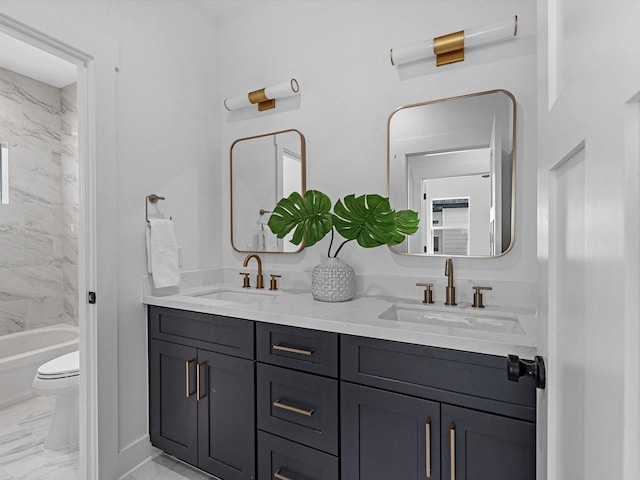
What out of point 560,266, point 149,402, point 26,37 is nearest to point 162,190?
point 26,37

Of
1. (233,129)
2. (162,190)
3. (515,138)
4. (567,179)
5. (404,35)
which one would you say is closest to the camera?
(567,179)

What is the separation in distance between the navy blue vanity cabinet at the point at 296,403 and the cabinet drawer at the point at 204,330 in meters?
0.08

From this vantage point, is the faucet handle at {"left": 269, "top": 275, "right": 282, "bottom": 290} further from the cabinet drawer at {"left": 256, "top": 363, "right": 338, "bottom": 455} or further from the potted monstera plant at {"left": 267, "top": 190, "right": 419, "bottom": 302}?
the cabinet drawer at {"left": 256, "top": 363, "right": 338, "bottom": 455}

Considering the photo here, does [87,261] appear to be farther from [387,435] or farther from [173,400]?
[387,435]

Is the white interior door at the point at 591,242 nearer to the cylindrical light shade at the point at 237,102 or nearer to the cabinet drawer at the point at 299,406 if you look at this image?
the cabinet drawer at the point at 299,406

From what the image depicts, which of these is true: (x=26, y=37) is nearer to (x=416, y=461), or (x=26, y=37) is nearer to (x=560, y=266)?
(x=560, y=266)

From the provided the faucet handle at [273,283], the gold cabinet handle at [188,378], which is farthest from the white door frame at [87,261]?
the faucet handle at [273,283]

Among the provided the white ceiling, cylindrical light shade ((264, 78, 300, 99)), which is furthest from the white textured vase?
the white ceiling

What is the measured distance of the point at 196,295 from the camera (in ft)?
Result: 6.65

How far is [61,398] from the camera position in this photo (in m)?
2.09

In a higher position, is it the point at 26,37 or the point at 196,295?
the point at 26,37

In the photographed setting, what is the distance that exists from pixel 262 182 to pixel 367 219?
86 cm

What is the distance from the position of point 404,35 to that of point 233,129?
3.80 ft

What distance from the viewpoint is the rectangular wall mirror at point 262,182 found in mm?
2107
